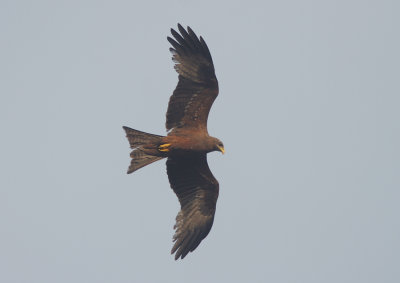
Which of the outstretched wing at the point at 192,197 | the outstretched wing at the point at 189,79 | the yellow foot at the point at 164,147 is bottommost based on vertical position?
the outstretched wing at the point at 192,197

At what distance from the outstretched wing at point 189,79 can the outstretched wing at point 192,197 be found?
3.10 feet

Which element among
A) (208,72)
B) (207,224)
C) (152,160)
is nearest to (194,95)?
(208,72)

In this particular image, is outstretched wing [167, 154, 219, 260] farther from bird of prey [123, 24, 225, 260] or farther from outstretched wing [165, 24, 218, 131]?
outstretched wing [165, 24, 218, 131]

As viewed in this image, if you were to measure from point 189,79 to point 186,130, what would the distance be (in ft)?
3.34

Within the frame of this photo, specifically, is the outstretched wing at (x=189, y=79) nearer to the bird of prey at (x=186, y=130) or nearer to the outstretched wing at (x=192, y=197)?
the bird of prey at (x=186, y=130)

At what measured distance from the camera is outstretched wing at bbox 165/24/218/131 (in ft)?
51.5

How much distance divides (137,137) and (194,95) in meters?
1.41

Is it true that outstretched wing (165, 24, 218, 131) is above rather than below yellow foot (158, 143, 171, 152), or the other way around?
above

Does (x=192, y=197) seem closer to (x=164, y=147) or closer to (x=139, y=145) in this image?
(x=164, y=147)

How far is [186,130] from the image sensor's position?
621 inches

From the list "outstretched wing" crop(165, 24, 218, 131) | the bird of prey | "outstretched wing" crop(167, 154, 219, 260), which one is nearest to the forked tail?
the bird of prey

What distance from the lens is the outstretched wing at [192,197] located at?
16109 mm

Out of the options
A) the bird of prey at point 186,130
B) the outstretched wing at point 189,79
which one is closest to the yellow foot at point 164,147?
the bird of prey at point 186,130

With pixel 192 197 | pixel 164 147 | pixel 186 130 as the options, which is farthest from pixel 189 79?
pixel 192 197
